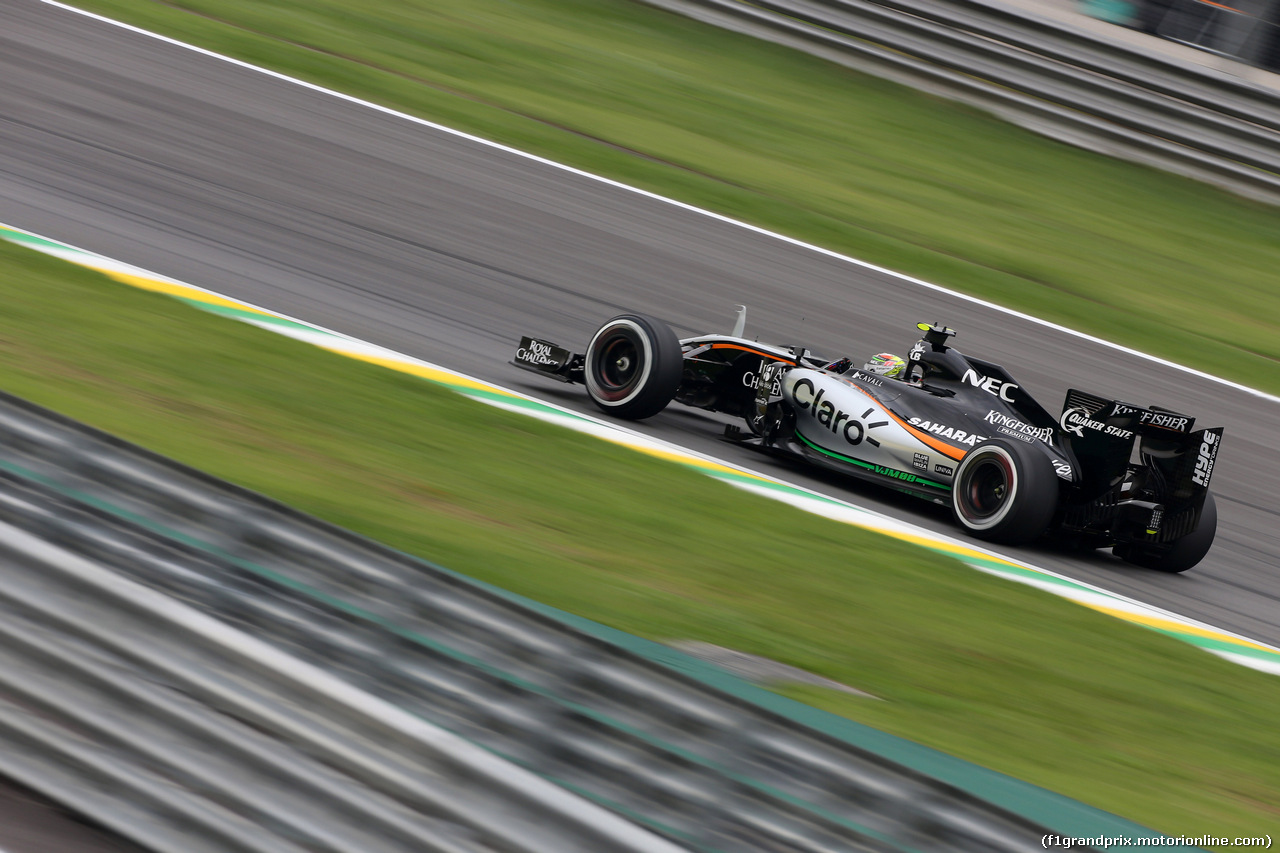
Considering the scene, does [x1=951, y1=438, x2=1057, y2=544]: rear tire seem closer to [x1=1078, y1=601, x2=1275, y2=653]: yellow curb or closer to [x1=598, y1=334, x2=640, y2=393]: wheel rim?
[x1=1078, y1=601, x2=1275, y2=653]: yellow curb

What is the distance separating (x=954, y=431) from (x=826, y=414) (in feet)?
2.44

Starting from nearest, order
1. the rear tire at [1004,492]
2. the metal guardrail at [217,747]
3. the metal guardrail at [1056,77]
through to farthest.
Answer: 1. the metal guardrail at [217,747]
2. the rear tire at [1004,492]
3. the metal guardrail at [1056,77]

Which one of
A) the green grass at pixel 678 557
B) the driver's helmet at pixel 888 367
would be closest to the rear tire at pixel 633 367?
the green grass at pixel 678 557

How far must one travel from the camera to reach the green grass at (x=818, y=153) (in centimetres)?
1327

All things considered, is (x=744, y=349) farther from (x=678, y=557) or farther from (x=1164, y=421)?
(x=678, y=557)

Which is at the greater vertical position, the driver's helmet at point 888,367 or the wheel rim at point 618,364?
the driver's helmet at point 888,367

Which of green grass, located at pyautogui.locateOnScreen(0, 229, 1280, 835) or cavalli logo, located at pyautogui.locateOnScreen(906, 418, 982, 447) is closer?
green grass, located at pyautogui.locateOnScreen(0, 229, 1280, 835)

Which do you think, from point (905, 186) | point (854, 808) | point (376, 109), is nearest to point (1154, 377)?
point (905, 186)

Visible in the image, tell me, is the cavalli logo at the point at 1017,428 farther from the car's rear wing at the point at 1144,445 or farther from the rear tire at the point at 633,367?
the rear tire at the point at 633,367

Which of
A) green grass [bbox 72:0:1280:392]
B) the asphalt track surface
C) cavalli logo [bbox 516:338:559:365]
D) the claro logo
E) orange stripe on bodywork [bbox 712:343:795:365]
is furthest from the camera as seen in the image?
green grass [bbox 72:0:1280:392]

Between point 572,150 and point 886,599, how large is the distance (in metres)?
8.38

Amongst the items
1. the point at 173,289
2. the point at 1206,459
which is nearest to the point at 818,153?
the point at 173,289

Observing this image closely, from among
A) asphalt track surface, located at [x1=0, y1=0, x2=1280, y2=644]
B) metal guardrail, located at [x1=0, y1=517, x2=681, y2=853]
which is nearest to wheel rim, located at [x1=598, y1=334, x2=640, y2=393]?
asphalt track surface, located at [x1=0, y1=0, x2=1280, y2=644]

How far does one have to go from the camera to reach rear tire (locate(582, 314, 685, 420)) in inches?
320
